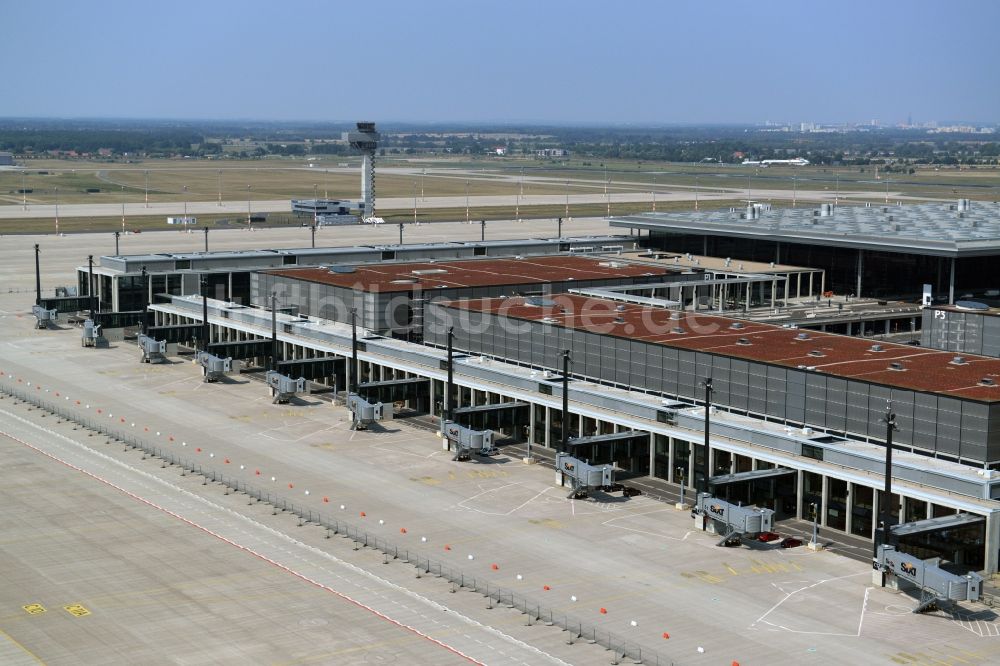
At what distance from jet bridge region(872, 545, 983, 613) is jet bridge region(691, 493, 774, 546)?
22.9 ft

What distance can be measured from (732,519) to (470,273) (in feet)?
223

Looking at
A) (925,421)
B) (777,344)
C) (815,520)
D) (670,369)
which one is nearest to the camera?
(815,520)

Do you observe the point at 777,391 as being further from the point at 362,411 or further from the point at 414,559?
the point at 362,411

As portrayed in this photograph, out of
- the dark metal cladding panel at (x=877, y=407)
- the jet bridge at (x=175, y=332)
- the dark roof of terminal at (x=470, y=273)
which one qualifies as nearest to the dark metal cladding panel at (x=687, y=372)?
the dark metal cladding panel at (x=877, y=407)

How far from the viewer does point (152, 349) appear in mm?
117875

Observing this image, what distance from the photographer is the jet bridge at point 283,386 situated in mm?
100188

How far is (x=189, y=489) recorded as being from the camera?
77500mm

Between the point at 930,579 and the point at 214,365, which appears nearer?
the point at 930,579

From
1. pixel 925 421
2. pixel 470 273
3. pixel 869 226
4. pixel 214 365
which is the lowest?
pixel 214 365

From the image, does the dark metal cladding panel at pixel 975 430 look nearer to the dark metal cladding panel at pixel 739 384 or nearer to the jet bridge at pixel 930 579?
the jet bridge at pixel 930 579

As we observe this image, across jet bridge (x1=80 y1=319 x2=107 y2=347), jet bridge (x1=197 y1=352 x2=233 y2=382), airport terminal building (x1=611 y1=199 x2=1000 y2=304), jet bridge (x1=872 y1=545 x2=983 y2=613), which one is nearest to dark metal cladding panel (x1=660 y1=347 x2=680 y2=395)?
jet bridge (x1=872 y1=545 x2=983 y2=613)

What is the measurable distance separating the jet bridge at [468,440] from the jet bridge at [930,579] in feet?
93.0

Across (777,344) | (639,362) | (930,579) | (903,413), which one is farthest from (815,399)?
(930,579)

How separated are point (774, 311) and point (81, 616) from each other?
75.2 m
